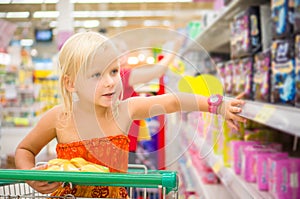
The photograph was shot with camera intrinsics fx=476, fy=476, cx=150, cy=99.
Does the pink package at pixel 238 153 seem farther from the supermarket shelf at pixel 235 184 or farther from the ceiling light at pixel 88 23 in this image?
the ceiling light at pixel 88 23

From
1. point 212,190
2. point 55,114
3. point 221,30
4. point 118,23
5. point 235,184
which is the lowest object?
point 212,190

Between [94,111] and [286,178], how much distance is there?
76cm

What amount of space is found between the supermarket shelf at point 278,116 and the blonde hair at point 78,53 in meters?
0.39

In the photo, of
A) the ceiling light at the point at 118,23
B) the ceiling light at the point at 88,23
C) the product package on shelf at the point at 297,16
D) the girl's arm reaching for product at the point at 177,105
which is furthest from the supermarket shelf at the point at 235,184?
the ceiling light at the point at 118,23

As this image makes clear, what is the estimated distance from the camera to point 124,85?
4.17 ft

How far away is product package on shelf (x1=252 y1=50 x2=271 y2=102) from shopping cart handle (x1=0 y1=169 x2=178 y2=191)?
936mm

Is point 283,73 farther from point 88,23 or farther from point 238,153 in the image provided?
point 88,23

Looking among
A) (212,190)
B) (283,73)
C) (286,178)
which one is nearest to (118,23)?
(212,190)

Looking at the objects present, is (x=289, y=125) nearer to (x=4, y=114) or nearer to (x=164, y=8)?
(x=4, y=114)

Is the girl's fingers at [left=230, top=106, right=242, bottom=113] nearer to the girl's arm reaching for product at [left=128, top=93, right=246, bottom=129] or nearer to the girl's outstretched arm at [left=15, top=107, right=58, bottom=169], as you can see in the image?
the girl's arm reaching for product at [left=128, top=93, right=246, bottom=129]

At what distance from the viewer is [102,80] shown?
116 centimetres

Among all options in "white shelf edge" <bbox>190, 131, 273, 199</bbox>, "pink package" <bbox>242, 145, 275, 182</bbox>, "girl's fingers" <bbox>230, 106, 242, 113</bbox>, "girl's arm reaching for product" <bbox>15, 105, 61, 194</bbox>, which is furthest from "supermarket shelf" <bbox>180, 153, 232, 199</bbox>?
"girl's fingers" <bbox>230, 106, 242, 113</bbox>

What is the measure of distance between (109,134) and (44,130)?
19 cm

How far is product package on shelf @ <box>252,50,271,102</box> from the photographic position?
188 cm
